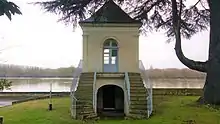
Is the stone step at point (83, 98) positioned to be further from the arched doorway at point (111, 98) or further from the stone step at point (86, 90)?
the arched doorway at point (111, 98)

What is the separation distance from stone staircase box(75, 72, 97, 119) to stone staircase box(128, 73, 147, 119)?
1722 millimetres

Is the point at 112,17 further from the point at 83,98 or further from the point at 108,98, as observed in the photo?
the point at 83,98

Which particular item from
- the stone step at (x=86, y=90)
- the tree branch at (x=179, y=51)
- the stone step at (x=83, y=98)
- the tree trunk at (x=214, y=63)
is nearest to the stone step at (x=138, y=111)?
the stone step at (x=83, y=98)

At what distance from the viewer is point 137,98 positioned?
14828mm

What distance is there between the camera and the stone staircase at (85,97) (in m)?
13.9

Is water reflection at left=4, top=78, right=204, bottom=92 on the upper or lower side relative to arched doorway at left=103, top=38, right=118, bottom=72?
lower

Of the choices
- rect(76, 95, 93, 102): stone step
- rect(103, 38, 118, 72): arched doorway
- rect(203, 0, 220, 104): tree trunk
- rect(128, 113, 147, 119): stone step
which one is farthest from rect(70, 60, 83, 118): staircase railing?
rect(203, 0, 220, 104): tree trunk

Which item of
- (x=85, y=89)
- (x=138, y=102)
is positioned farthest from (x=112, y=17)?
→ (x=138, y=102)

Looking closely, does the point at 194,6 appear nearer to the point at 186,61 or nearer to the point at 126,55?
the point at 186,61

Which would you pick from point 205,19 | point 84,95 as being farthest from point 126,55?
point 205,19

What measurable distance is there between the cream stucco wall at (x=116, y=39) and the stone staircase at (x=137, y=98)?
1514mm

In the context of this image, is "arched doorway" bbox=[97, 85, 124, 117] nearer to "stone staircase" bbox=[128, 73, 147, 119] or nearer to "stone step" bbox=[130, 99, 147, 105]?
"stone staircase" bbox=[128, 73, 147, 119]

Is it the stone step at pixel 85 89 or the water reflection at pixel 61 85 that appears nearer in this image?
the stone step at pixel 85 89

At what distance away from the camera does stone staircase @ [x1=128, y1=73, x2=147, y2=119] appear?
546 inches
